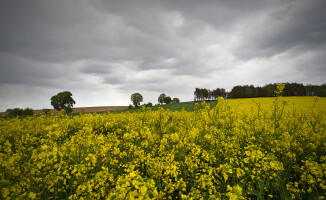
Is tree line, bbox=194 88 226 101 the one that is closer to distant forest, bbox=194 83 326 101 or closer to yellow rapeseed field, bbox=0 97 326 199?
distant forest, bbox=194 83 326 101

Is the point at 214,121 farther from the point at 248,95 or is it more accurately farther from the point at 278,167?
the point at 248,95

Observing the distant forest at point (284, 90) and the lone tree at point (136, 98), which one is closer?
the distant forest at point (284, 90)

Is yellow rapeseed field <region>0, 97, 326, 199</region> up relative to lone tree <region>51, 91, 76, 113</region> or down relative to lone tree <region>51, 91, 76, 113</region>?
down

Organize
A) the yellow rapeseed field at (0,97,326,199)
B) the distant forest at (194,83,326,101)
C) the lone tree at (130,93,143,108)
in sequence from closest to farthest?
the yellow rapeseed field at (0,97,326,199), the distant forest at (194,83,326,101), the lone tree at (130,93,143,108)

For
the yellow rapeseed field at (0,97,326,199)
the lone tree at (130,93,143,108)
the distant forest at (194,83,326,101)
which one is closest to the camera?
the yellow rapeseed field at (0,97,326,199)

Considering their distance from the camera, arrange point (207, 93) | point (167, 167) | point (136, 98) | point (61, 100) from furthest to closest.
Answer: point (207, 93) → point (136, 98) → point (61, 100) → point (167, 167)

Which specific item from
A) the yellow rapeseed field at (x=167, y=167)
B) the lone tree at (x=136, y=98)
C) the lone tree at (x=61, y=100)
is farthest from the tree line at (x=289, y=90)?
the lone tree at (x=61, y=100)

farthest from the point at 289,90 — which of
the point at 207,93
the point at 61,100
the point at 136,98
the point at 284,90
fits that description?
the point at 61,100

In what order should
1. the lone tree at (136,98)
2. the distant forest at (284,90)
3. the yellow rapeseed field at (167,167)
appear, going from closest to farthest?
the yellow rapeseed field at (167,167) → the distant forest at (284,90) → the lone tree at (136,98)

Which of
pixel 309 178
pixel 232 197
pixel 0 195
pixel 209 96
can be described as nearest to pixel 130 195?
pixel 232 197

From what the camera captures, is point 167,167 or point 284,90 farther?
point 284,90

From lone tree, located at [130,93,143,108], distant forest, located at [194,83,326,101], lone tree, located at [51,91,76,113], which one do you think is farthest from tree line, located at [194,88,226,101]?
lone tree, located at [51,91,76,113]

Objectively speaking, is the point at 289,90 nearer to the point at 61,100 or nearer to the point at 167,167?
the point at 167,167

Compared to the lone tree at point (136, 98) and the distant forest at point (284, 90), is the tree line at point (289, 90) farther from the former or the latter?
the lone tree at point (136, 98)
